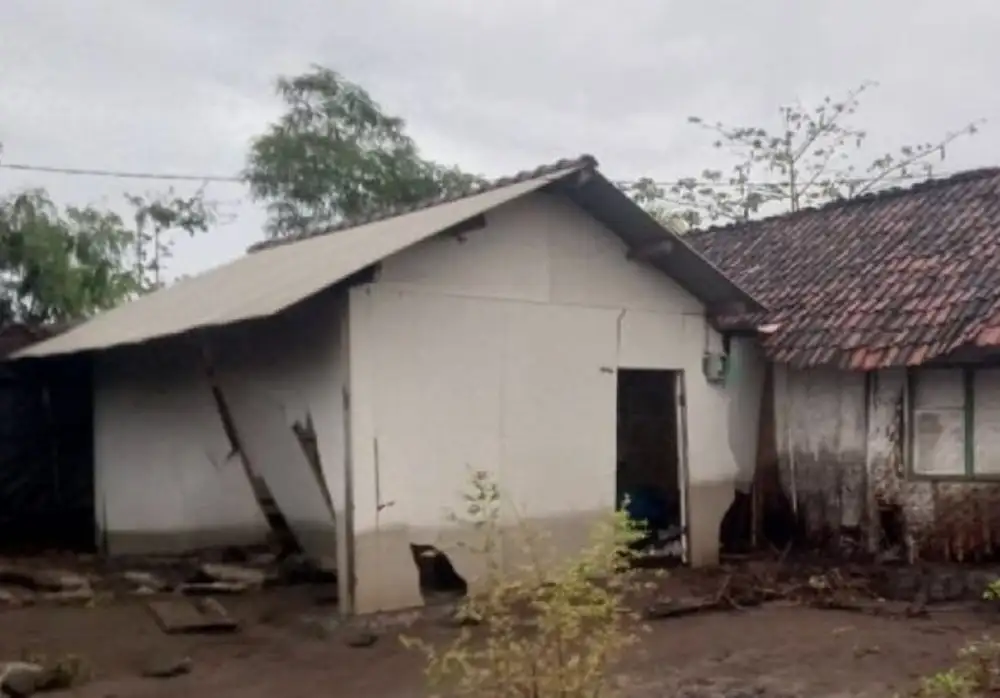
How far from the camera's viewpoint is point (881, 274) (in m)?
12.0

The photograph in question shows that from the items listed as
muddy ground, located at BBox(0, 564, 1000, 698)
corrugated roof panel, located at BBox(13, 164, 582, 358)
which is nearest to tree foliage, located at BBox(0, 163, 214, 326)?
corrugated roof panel, located at BBox(13, 164, 582, 358)

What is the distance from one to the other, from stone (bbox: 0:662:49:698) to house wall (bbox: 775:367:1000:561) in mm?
7835

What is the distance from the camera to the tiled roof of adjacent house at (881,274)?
10.4 m

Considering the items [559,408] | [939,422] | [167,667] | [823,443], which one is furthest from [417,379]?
[939,422]

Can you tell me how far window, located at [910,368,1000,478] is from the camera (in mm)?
10500

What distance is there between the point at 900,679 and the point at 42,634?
6.15 metres

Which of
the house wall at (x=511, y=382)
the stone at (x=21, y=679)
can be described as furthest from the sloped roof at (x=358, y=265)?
the stone at (x=21, y=679)

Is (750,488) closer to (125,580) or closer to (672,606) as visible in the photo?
(672,606)

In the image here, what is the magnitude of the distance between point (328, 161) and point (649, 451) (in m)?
9.44

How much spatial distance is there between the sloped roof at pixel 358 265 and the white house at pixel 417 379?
1.5 inches

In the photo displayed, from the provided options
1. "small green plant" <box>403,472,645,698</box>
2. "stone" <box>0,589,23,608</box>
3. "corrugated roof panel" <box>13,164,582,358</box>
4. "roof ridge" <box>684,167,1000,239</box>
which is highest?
"roof ridge" <box>684,167,1000,239</box>

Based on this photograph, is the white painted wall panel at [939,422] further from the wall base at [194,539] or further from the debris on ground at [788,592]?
the wall base at [194,539]

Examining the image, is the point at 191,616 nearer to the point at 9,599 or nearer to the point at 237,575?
the point at 237,575

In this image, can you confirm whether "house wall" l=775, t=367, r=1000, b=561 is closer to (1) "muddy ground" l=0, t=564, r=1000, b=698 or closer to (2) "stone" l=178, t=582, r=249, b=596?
(1) "muddy ground" l=0, t=564, r=1000, b=698
